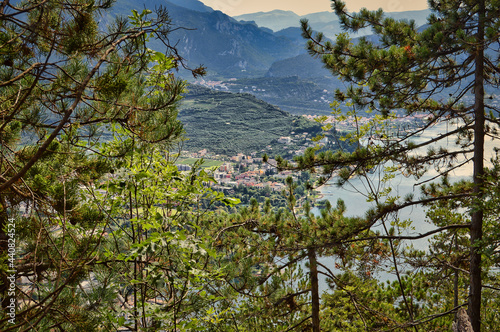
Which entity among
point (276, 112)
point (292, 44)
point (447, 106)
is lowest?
point (447, 106)

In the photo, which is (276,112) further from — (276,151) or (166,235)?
(166,235)

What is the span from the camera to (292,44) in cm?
16025

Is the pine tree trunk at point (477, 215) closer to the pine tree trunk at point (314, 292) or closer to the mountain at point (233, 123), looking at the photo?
the pine tree trunk at point (314, 292)

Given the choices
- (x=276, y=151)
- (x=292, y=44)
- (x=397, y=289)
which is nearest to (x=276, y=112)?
(x=276, y=151)

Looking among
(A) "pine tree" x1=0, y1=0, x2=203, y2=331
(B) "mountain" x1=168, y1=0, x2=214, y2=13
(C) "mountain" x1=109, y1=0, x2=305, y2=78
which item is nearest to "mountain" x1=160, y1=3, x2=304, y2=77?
(C) "mountain" x1=109, y1=0, x2=305, y2=78

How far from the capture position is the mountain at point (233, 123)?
4528 cm

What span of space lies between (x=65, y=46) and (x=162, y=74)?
2.15 ft

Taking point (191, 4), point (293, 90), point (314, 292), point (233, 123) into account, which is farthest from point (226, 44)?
point (314, 292)

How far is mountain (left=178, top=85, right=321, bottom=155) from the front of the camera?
4528 cm

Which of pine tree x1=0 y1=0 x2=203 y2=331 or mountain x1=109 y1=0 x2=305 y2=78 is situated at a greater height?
mountain x1=109 y1=0 x2=305 y2=78

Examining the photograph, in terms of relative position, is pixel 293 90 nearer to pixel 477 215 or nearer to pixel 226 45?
pixel 226 45

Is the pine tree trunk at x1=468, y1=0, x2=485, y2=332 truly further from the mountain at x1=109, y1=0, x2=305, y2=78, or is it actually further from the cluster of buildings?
the mountain at x1=109, y1=0, x2=305, y2=78

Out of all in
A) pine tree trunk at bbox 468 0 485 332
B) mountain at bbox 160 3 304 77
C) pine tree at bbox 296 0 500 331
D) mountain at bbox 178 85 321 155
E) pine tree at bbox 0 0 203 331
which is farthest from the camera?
mountain at bbox 160 3 304 77

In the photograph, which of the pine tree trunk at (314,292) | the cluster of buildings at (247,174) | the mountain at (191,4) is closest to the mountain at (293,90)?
the cluster of buildings at (247,174)
